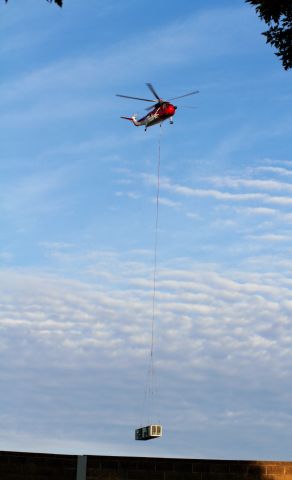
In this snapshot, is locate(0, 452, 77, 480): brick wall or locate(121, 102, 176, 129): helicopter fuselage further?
locate(121, 102, 176, 129): helicopter fuselage

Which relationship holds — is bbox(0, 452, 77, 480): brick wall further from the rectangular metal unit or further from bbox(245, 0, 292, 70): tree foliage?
bbox(245, 0, 292, 70): tree foliage

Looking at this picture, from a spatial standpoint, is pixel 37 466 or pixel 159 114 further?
pixel 159 114

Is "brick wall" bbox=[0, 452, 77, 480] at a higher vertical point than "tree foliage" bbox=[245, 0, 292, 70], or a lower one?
lower

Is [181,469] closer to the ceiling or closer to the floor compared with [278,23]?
closer to the floor

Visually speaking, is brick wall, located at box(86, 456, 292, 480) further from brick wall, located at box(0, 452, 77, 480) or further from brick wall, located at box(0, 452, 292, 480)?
brick wall, located at box(0, 452, 77, 480)

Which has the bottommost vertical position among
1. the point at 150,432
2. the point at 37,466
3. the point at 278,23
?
the point at 37,466

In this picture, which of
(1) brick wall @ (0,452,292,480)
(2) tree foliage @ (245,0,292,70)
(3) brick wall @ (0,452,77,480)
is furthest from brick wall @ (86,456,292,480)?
(2) tree foliage @ (245,0,292,70)

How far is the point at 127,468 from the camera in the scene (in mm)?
26281

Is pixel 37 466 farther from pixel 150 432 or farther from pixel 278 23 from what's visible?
pixel 278 23

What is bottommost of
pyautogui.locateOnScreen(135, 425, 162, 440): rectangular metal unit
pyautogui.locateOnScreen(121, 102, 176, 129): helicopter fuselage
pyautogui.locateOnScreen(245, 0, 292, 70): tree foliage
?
pyautogui.locateOnScreen(135, 425, 162, 440): rectangular metal unit

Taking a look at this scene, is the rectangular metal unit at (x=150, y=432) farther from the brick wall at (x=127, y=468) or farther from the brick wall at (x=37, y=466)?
the brick wall at (x=37, y=466)

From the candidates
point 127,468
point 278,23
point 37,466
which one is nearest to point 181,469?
point 127,468

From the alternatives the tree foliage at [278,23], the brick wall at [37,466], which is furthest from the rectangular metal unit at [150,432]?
the tree foliage at [278,23]

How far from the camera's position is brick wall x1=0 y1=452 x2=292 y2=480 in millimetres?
25547
